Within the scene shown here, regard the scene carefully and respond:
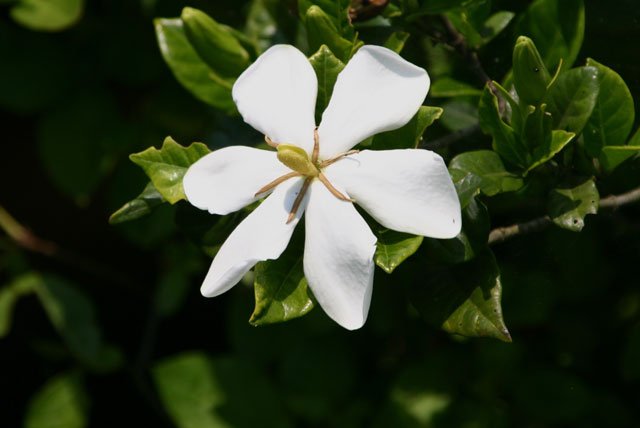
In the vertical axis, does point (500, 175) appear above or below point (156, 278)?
above

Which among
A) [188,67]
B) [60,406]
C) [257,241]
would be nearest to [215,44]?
[188,67]

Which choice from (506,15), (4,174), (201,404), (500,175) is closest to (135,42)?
(4,174)

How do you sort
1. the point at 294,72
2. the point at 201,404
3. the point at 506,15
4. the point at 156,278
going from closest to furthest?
the point at 294,72 → the point at 506,15 → the point at 201,404 → the point at 156,278

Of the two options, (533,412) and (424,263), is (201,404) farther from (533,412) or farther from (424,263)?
(424,263)

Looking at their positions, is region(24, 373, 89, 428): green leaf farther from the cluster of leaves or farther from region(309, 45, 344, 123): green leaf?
region(309, 45, 344, 123): green leaf

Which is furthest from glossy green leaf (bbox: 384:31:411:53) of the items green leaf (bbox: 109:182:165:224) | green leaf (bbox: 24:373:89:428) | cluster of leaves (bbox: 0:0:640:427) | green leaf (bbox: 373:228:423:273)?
green leaf (bbox: 24:373:89:428)

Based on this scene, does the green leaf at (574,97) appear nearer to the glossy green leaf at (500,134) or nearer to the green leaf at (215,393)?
the glossy green leaf at (500,134)
